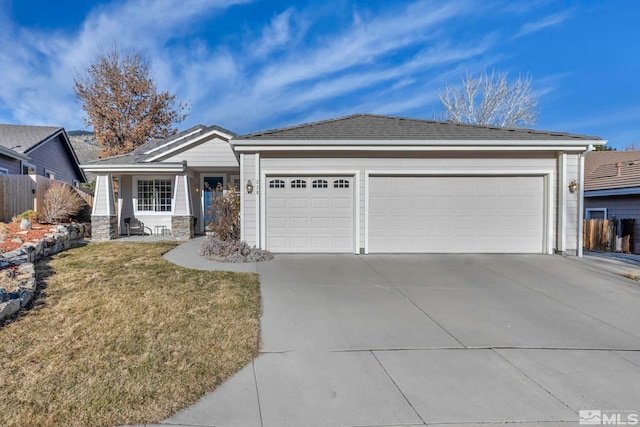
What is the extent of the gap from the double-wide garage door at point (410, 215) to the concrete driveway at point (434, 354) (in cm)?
258

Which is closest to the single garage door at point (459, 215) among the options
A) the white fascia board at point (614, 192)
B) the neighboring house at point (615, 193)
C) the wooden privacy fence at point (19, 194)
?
the white fascia board at point (614, 192)

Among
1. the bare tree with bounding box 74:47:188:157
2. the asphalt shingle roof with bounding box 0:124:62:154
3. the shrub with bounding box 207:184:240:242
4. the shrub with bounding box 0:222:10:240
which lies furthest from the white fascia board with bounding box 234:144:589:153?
the bare tree with bounding box 74:47:188:157

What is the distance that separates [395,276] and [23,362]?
5670 mm

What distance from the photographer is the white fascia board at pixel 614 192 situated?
13.7 m

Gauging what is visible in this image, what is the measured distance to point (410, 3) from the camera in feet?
36.4

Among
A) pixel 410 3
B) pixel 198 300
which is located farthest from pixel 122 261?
pixel 410 3

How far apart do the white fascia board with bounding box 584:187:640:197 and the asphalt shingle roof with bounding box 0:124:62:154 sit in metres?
28.6

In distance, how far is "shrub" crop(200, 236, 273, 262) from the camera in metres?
7.98

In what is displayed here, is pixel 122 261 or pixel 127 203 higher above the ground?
pixel 127 203

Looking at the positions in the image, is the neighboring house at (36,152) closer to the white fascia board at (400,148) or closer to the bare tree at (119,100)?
the bare tree at (119,100)

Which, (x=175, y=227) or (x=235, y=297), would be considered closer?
(x=235, y=297)

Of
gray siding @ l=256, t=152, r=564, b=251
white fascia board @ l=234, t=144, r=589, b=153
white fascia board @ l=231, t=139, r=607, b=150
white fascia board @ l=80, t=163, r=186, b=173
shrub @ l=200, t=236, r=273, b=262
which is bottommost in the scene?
shrub @ l=200, t=236, r=273, b=262

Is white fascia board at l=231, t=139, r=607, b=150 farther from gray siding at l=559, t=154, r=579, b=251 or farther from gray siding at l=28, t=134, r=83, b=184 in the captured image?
gray siding at l=28, t=134, r=83, b=184

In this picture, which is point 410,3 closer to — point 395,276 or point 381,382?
point 395,276
